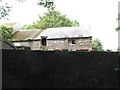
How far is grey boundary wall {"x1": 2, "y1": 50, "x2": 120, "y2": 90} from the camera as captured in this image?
9055 millimetres

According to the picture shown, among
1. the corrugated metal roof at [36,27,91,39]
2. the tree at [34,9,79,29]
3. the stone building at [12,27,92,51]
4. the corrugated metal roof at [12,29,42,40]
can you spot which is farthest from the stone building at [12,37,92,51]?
the tree at [34,9,79,29]

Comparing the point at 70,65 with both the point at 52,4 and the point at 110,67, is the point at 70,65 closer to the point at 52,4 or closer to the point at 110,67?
the point at 110,67

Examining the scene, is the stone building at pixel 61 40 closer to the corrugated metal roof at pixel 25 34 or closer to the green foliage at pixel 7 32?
the corrugated metal roof at pixel 25 34

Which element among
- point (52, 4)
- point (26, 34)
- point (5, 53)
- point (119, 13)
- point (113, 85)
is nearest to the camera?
point (5, 53)

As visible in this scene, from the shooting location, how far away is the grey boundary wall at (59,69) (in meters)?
9.05

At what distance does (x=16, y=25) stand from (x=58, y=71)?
38.8m

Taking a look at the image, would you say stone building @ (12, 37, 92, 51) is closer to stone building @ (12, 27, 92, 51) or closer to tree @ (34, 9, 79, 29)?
stone building @ (12, 27, 92, 51)

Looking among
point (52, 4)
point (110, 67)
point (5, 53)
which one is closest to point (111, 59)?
point (110, 67)

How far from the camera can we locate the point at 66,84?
10.0m

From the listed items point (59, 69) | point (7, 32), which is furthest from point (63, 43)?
point (59, 69)

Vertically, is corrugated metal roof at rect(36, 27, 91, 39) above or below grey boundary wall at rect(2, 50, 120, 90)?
above

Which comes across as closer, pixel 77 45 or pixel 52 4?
pixel 52 4

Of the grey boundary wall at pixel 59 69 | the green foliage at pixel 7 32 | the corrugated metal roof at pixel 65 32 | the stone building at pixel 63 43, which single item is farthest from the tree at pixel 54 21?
the grey boundary wall at pixel 59 69

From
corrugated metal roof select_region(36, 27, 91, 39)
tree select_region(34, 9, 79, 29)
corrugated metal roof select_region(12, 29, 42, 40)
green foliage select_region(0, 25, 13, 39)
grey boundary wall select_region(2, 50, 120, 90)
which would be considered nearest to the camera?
grey boundary wall select_region(2, 50, 120, 90)
